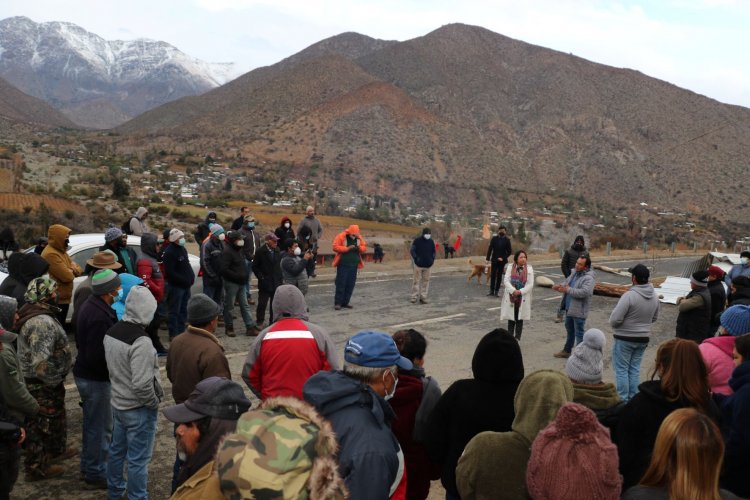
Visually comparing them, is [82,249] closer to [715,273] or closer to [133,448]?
[133,448]

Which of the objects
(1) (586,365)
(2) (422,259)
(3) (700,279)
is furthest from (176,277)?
(3) (700,279)

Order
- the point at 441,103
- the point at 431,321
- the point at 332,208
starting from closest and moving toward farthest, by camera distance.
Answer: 1. the point at 431,321
2. the point at 332,208
3. the point at 441,103

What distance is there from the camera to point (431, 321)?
1228 cm

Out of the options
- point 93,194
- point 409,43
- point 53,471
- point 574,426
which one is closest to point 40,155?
point 93,194

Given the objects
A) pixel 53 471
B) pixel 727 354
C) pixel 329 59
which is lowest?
pixel 53 471

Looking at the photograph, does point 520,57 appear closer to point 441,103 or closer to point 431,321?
point 441,103

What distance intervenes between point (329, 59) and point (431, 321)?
95.7m

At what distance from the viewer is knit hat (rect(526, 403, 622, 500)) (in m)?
2.99

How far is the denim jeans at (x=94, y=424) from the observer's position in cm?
525

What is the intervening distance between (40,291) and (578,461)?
447 cm

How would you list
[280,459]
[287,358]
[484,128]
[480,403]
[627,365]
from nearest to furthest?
1. [280,459]
2. [480,403]
3. [287,358]
4. [627,365]
5. [484,128]

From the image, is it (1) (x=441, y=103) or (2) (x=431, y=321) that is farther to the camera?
(1) (x=441, y=103)

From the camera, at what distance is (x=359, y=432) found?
2.98 metres

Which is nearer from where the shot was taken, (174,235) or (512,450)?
(512,450)
